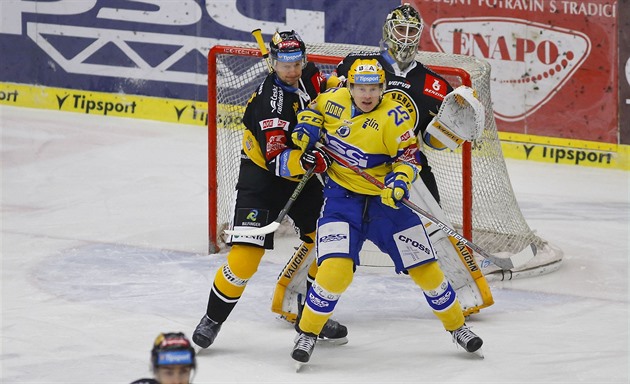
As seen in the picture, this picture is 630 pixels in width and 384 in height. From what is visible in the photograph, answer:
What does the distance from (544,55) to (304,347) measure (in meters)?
3.93

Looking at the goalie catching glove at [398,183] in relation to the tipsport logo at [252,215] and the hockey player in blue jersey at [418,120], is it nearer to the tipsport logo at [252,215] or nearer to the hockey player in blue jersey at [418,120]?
the hockey player in blue jersey at [418,120]

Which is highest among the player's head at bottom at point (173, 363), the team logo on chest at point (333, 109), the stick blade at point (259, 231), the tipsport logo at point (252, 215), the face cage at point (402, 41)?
the face cage at point (402, 41)

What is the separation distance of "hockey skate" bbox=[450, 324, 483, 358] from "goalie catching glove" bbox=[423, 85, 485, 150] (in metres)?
0.76

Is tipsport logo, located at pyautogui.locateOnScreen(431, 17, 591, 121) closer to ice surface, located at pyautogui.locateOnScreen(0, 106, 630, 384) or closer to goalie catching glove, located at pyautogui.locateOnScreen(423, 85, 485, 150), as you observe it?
ice surface, located at pyautogui.locateOnScreen(0, 106, 630, 384)

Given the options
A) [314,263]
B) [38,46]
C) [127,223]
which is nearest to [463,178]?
[314,263]

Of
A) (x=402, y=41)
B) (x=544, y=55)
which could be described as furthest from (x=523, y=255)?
(x=544, y=55)

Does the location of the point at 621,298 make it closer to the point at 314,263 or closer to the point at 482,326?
the point at 482,326

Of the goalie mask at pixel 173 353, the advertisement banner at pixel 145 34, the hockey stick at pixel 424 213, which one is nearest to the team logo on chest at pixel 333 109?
the hockey stick at pixel 424 213

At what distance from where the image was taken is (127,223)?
762cm

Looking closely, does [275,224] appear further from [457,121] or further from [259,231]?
[457,121]

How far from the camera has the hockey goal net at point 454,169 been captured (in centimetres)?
664

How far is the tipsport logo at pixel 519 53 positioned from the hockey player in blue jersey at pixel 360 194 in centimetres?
348

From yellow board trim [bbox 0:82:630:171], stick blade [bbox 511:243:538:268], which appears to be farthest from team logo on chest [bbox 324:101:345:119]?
yellow board trim [bbox 0:82:630:171]

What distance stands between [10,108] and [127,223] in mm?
2947
